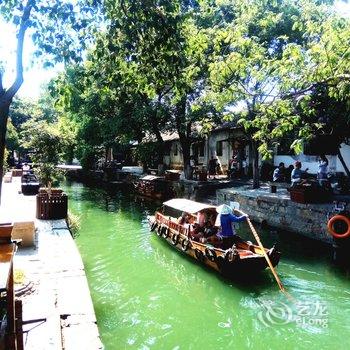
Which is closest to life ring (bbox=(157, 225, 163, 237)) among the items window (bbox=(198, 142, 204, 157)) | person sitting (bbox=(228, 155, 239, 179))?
person sitting (bbox=(228, 155, 239, 179))

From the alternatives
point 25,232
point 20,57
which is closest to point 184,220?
point 25,232

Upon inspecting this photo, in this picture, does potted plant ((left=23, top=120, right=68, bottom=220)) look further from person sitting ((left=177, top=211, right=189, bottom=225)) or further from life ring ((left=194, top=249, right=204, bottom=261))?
life ring ((left=194, top=249, right=204, bottom=261))

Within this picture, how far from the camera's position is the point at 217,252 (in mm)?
10094

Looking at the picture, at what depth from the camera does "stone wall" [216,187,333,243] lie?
1357 centimetres

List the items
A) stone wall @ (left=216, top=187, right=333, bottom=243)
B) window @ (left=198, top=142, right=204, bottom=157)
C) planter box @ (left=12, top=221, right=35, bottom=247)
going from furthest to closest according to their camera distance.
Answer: window @ (left=198, top=142, right=204, bottom=157), stone wall @ (left=216, top=187, right=333, bottom=243), planter box @ (left=12, top=221, right=35, bottom=247)

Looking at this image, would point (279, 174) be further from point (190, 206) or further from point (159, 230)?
point (190, 206)

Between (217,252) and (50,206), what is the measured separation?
240 inches

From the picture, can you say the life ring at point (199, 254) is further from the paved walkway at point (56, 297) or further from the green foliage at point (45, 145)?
the green foliage at point (45, 145)

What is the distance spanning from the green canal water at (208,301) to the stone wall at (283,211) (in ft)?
1.88

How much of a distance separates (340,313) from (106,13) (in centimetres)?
753

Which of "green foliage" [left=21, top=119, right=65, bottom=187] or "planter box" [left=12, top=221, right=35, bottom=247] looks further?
"green foliage" [left=21, top=119, right=65, bottom=187]

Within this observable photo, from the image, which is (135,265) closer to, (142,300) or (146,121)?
(142,300)

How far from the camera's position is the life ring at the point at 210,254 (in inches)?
392

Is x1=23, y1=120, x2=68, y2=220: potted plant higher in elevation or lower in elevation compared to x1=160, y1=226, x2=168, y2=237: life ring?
higher
